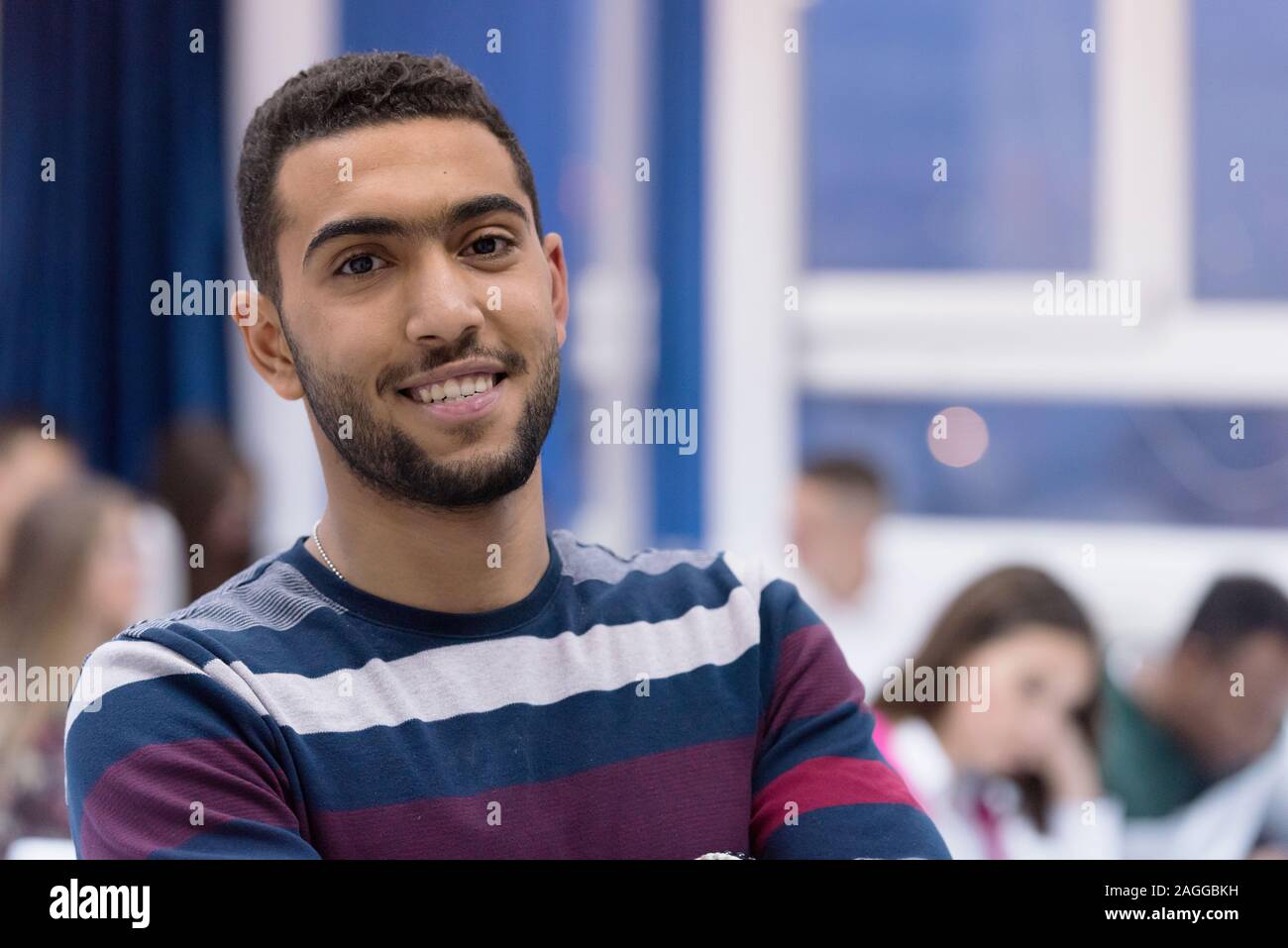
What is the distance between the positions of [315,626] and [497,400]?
0.69 ft

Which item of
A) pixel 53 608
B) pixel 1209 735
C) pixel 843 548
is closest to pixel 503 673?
pixel 53 608

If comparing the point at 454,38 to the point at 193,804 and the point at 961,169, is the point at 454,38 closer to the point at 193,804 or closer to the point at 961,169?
the point at 961,169

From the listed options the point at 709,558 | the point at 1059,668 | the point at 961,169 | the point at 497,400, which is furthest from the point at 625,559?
the point at 961,169

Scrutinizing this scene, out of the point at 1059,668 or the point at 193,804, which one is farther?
the point at 1059,668

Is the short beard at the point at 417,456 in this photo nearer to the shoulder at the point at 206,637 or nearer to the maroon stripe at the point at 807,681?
the shoulder at the point at 206,637

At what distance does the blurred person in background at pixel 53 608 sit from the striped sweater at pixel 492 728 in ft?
3.67

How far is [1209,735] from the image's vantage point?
232cm

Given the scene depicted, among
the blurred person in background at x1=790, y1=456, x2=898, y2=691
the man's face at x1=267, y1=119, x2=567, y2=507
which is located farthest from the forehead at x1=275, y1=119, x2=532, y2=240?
the blurred person in background at x1=790, y1=456, x2=898, y2=691

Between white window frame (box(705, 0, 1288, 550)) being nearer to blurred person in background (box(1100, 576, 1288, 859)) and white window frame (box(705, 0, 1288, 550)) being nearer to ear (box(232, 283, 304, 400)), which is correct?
blurred person in background (box(1100, 576, 1288, 859))

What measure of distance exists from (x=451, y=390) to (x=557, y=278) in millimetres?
168

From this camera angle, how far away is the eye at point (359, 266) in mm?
978

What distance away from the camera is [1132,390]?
2939 mm

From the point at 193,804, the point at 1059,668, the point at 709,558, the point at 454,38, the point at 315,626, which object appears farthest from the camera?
the point at 454,38

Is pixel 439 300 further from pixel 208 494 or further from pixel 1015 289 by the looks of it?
pixel 1015 289
